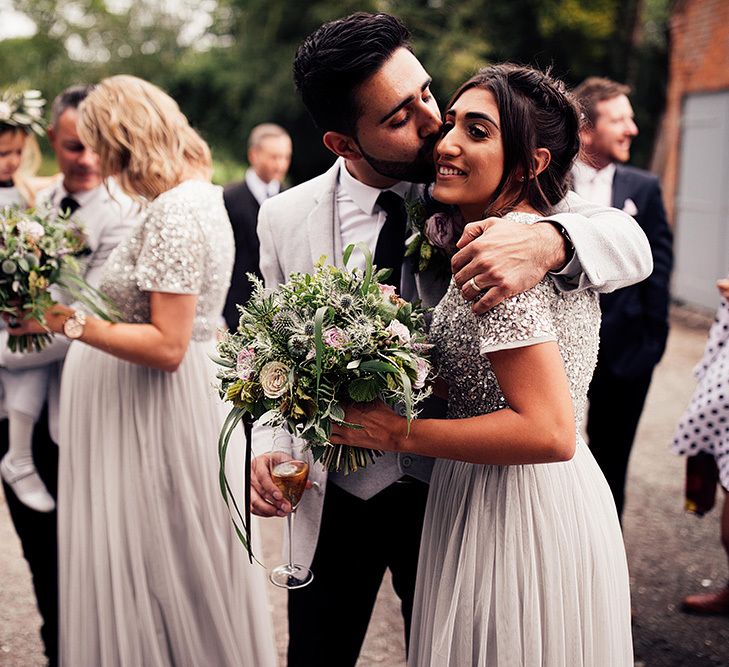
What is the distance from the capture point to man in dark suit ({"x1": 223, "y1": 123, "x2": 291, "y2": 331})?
684cm

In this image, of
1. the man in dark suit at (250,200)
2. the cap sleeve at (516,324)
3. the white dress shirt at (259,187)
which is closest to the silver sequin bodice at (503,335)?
the cap sleeve at (516,324)

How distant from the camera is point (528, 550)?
84.0 inches

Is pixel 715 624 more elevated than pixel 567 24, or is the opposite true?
pixel 567 24

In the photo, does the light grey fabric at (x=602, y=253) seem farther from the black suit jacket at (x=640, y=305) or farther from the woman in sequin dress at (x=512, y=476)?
the black suit jacket at (x=640, y=305)

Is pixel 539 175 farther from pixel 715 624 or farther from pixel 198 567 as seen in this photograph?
pixel 715 624

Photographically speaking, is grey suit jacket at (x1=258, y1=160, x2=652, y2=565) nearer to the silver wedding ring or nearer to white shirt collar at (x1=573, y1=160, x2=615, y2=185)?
the silver wedding ring

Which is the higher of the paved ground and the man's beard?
the man's beard

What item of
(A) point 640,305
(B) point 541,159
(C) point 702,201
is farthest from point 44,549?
(C) point 702,201

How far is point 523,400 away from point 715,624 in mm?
3040

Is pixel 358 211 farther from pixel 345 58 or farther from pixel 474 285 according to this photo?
pixel 474 285

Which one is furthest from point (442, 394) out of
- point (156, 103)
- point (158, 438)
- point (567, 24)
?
point (567, 24)

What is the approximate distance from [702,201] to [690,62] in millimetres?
2092

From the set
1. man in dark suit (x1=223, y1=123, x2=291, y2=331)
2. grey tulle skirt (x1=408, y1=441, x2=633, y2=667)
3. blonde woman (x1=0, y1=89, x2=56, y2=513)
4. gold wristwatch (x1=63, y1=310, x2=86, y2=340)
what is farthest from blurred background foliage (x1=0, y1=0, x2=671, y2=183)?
grey tulle skirt (x1=408, y1=441, x2=633, y2=667)

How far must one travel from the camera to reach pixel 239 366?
214cm
